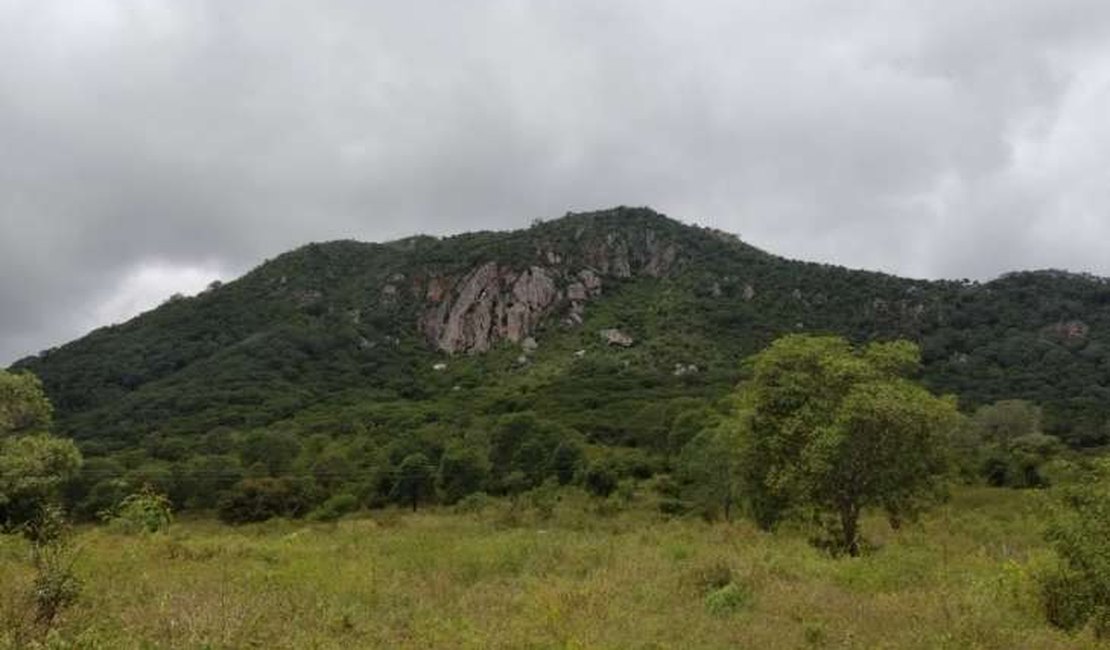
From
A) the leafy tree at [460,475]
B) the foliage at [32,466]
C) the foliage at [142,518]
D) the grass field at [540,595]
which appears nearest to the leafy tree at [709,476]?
the leafy tree at [460,475]

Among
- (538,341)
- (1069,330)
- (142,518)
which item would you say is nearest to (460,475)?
(142,518)

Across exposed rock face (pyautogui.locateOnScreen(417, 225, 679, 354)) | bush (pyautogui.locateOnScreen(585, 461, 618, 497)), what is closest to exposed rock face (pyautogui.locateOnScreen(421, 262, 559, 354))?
exposed rock face (pyautogui.locateOnScreen(417, 225, 679, 354))

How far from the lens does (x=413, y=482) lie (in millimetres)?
71625

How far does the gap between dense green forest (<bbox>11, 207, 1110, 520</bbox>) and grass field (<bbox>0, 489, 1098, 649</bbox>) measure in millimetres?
42617

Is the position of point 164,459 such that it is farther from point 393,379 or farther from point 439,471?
point 393,379

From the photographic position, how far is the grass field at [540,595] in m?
11.3

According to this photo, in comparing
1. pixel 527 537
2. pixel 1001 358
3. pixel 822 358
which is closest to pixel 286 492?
pixel 527 537

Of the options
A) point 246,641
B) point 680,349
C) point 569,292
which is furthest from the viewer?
point 569,292

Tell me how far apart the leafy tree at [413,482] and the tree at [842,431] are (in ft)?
160

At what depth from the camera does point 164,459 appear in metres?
92.9

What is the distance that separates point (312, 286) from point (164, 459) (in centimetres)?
10081

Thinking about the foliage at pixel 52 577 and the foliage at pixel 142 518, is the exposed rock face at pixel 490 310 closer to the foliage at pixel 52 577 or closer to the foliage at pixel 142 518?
the foliage at pixel 142 518

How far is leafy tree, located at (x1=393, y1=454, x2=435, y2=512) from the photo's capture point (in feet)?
233

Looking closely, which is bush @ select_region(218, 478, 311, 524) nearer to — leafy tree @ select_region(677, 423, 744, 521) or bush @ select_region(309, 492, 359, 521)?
bush @ select_region(309, 492, 359, 521)
